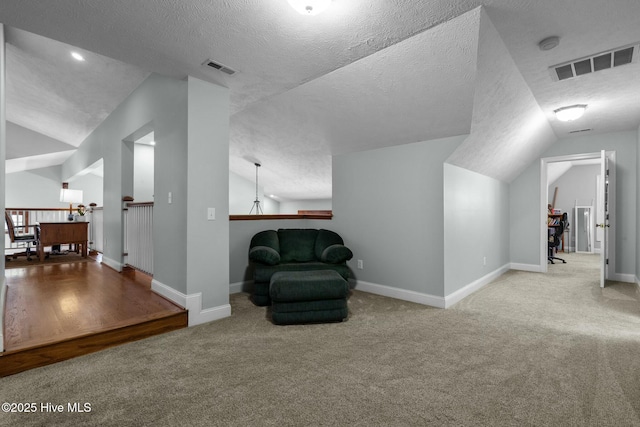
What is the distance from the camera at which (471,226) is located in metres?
3.94

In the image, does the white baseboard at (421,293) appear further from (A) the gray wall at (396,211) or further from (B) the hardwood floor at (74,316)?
(B) the hardwood floor at (74,316)

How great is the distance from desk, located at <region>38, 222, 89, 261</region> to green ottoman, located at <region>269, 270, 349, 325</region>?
16.0ft

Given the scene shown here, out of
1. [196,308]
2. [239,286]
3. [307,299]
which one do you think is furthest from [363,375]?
[239,286]

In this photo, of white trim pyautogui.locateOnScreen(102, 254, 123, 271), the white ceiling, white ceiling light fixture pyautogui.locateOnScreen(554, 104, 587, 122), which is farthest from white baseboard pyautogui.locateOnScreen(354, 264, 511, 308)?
white trim pyautogui.locateOnScreen(102, 254, 123, 271)

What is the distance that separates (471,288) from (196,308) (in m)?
3.36

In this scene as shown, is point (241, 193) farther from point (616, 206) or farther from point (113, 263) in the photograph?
point (616, 206)

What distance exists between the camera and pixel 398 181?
11.9 ft

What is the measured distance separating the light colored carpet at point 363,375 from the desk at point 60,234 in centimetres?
435

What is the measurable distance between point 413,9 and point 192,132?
81.3 inches

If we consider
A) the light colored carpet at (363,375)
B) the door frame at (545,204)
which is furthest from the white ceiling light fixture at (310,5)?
the door frame at (545,204)

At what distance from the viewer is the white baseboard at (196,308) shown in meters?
2.71

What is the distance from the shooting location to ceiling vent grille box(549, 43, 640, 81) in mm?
2434

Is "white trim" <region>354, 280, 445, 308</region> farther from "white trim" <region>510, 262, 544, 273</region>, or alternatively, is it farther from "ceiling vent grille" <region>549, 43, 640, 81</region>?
"white trim" <region>510, 262, 544, 273</region>

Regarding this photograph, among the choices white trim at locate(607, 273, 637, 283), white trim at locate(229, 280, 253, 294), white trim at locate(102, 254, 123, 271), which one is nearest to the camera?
white trim at locate(229, 280, 253, 294)
